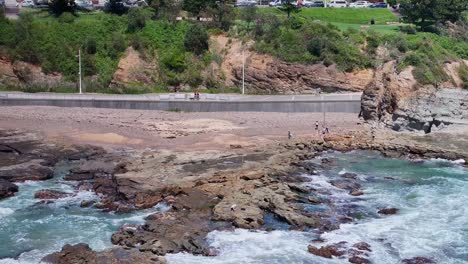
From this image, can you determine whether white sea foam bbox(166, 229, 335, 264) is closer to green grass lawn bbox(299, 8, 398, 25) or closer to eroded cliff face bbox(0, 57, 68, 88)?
eroded cliff face bbox(0, 57, 68, 88)

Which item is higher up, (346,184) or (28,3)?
(28,3)

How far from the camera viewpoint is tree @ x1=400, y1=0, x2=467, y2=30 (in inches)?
2822

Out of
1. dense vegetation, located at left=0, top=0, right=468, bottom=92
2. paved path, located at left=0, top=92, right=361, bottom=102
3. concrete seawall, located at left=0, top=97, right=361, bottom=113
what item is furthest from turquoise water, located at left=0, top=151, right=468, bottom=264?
dense vegetation, located at left=0, top=0, right=468, bottom=92

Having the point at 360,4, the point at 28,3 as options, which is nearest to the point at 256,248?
the point at 28,3

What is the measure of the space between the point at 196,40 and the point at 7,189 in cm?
3176

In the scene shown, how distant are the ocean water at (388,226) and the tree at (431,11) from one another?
34.5 metres

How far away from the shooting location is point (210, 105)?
176 feet

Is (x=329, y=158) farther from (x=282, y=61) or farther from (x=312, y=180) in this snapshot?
(x=282, y=61)

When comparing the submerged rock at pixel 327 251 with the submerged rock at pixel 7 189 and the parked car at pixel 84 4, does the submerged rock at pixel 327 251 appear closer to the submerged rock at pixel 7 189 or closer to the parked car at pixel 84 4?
the submerged rock at pixel 7 189

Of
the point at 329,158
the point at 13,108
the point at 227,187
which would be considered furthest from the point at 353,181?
the point at 13,108

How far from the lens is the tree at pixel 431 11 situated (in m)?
71.7

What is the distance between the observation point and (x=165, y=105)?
53.4 m

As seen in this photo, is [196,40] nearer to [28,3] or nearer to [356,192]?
[28,3]

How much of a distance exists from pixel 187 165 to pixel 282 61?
23.3 m
